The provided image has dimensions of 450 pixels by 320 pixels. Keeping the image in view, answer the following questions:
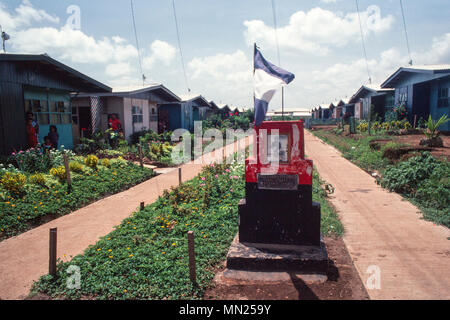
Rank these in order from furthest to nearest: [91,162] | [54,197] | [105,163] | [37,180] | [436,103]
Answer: [436,103], [105,163], [91,162], [37,180], [54,197]

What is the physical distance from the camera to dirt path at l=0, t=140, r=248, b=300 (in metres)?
4.49

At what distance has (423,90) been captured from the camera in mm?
21031

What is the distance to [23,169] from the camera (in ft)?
30.9

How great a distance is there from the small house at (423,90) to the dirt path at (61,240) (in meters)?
16.5

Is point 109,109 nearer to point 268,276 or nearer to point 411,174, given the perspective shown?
point 411,174

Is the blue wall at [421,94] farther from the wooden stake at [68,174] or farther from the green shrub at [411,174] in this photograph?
the wooden stake at [68,174]

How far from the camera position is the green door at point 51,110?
1279 cm

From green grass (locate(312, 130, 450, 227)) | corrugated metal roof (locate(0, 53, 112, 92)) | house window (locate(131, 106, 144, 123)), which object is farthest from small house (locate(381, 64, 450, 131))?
corrugated metal roof (locate(0, 53, 112, 92))

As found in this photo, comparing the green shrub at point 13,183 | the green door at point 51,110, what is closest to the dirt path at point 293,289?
the green shrub at point 13,183

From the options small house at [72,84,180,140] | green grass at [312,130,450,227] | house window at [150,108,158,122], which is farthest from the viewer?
house window at [150,108,158,122]

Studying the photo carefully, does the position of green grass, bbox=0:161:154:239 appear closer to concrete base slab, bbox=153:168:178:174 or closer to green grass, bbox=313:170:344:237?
concrete base slab, bbox=153:168:178:174

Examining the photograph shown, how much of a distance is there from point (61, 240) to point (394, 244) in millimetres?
5667

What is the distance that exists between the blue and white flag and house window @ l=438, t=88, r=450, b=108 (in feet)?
57.8

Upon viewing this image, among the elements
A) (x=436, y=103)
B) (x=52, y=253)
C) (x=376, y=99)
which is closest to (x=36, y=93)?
(x=52, y=253)
